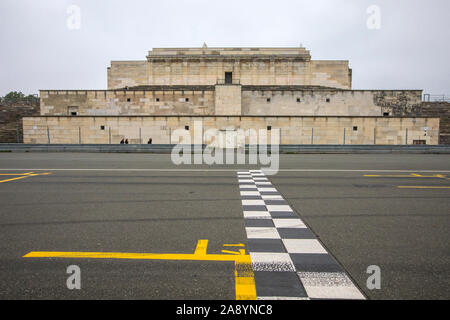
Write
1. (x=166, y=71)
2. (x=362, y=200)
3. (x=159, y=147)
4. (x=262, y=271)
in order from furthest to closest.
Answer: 1. (x=166, y=71)
2. (x=159, y=147)
3. (x=362, y=200)
4. (x=262, y=271)

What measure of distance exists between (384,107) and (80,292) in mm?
41664

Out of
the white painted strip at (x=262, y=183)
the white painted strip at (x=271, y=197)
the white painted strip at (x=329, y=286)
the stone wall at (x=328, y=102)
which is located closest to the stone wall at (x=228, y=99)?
the stone wall at (x=328, y=102)

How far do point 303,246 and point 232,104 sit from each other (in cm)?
3276

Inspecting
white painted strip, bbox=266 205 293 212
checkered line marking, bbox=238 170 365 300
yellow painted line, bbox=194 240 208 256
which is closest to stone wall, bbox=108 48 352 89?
white painted strip, bbox=266 205 293 212

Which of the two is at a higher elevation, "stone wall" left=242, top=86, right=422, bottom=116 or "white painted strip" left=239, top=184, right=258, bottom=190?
"stone wall" left=242, top=86, right=422, bottom=116

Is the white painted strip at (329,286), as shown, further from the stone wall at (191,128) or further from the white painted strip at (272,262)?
the stone wall at (191,128)

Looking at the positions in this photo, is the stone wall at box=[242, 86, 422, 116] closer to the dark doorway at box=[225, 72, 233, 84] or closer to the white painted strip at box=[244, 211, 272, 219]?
the dark doorway at box=[225, 72, 233, 84]

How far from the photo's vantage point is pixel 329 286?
2932mm

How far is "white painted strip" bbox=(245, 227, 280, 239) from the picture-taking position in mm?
4422

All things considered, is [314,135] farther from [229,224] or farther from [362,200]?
[229,224]

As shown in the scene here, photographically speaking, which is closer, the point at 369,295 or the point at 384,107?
the point at 369,295
